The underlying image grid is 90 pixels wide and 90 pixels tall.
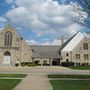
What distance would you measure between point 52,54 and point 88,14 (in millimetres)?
55071

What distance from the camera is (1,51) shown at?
69125 mm

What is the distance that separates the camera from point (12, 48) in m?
69.8

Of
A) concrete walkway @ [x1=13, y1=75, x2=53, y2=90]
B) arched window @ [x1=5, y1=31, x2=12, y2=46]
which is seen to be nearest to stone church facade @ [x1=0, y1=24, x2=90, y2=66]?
arched window @ [x1=5, y1=31, x2=12, y2=46]

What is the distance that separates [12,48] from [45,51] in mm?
12053

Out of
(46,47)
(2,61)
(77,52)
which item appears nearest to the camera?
(2,61)

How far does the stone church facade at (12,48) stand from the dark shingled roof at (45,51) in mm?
4626

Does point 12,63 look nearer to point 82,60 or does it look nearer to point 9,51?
point 9,51

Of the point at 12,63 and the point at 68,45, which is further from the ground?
the point at 68,45

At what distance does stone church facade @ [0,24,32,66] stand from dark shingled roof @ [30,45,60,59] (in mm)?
4626

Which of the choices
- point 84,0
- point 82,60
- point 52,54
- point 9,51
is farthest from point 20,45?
point 84,0

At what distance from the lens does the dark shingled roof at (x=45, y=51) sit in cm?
Result: 7556

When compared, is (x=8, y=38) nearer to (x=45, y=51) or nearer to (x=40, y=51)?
(x=40, y=51)

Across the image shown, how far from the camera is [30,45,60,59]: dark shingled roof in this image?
248ft

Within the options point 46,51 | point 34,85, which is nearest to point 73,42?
point 46,51
